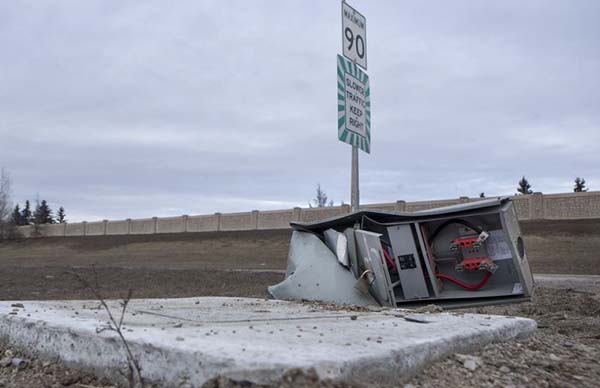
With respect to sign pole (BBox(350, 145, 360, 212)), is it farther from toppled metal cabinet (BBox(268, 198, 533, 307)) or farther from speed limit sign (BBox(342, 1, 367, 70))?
speed limit sign (BBox(342, 1, 367, 70))

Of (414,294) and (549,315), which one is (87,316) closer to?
(414,294)

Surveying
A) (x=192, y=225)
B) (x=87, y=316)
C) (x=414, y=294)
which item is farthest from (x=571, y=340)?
(x=192, y=225)

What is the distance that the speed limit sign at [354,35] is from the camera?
7.82 metres

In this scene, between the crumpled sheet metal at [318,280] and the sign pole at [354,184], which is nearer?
the crumpled sheet metal at [318,280]

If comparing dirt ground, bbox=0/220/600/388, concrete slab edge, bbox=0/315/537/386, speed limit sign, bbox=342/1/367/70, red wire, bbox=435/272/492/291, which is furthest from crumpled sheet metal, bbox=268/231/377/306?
speed limit sign, bbox=342/1/367/70

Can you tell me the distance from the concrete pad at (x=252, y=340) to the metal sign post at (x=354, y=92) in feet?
11.6

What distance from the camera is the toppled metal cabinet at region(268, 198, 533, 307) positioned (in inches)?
236

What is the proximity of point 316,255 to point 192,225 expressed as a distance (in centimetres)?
4596

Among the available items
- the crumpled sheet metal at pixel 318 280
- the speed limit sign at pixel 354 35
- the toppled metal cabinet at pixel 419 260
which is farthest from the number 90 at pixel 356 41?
the crumpled sheet metal at pixel 318 280

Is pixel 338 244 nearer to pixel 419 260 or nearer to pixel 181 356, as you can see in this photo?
pixel 419 260

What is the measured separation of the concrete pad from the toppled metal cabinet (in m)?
1.70

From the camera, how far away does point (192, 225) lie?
51.2 meters

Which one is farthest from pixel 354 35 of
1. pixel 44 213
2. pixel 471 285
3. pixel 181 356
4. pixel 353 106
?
pixel 44 213

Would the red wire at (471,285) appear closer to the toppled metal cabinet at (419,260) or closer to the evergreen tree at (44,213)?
the toppled metal cabinet at (419,260)
